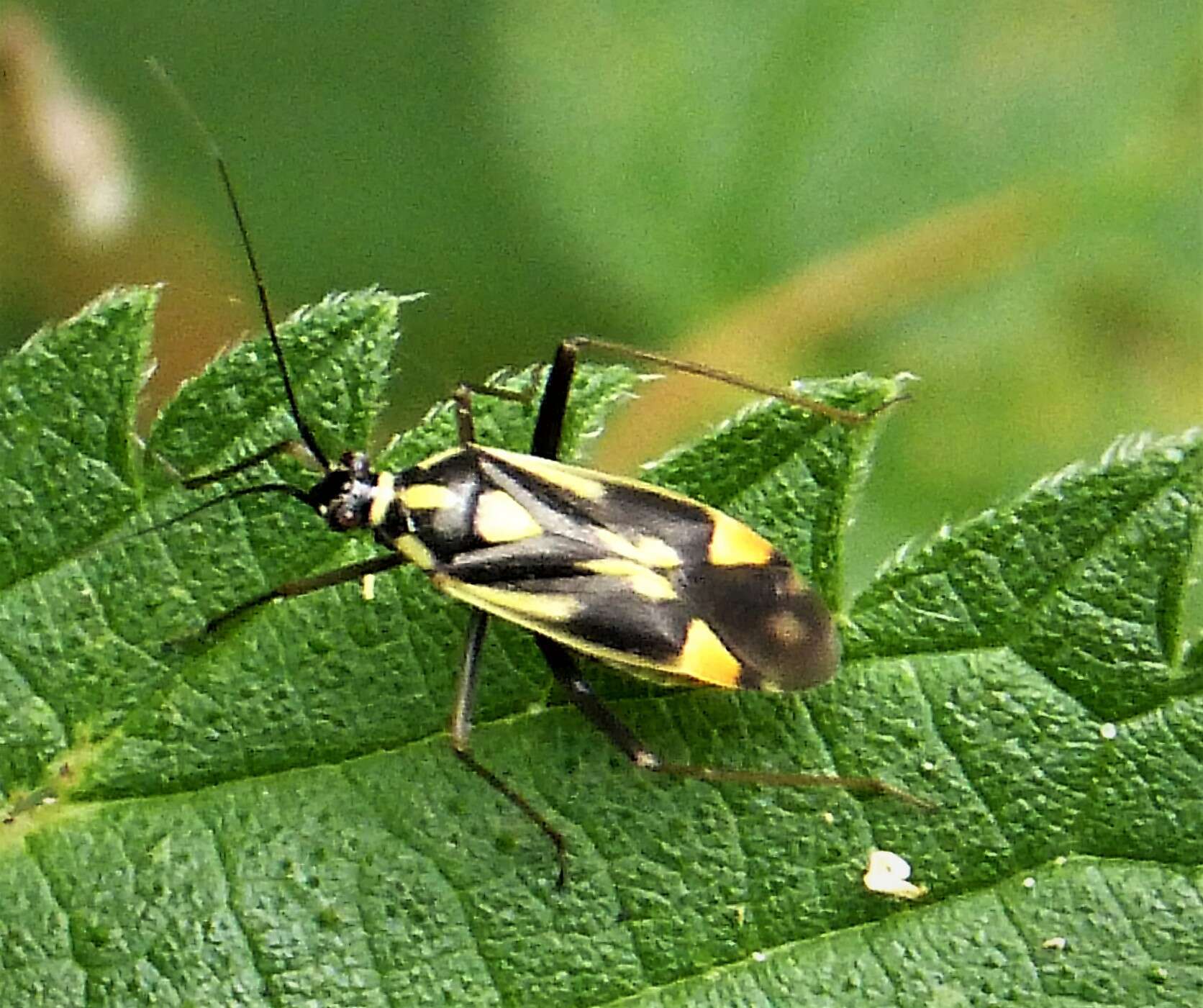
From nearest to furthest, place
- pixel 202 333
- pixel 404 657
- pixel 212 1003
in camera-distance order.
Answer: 1. pixel 212 1003
2. pixel 404 657
3. pixel 202 333

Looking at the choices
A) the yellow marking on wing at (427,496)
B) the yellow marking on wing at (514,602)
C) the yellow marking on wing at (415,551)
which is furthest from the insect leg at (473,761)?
the yellow marking on wing at (427,496)

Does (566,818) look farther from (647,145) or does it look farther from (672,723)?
(647,145)

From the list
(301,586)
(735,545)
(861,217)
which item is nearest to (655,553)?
(735,545)

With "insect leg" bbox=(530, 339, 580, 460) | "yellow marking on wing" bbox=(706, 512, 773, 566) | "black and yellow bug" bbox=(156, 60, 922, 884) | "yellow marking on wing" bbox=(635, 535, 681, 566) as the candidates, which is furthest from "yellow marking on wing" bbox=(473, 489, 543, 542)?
"yellow marking on wing" bbox=(706, 512, 773, 566)

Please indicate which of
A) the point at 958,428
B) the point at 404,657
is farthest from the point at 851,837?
the point at 958,428

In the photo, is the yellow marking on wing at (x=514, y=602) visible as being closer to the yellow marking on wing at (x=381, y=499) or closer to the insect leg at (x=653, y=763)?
the insect leg at (x=653, y=763)

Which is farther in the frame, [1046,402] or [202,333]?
[1046,402]

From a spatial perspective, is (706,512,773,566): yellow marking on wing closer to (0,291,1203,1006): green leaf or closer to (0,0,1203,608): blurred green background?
(0,291,1203,1006): green leaf
